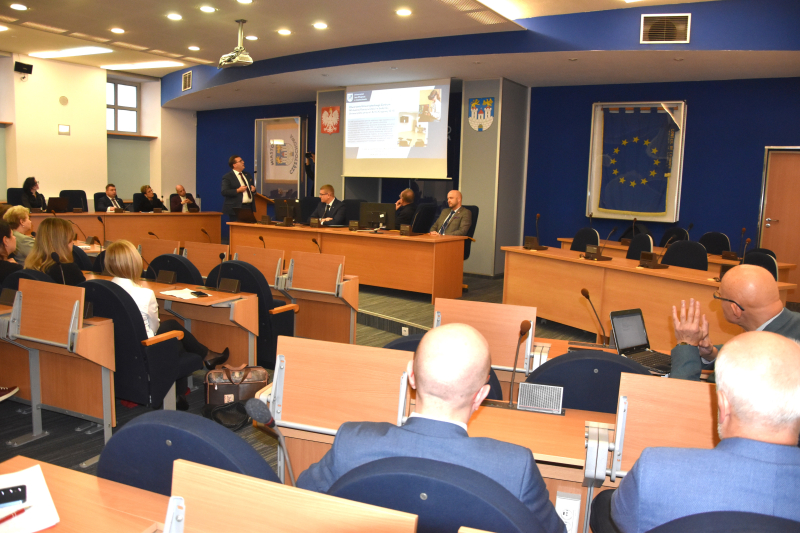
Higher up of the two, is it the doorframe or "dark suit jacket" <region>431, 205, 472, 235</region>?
the doorframe

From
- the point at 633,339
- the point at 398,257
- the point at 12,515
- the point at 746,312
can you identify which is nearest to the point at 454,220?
the point at 398,257

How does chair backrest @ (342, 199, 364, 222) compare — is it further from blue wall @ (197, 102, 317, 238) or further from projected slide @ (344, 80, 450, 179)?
blue wall @ (197, 102, 317, 238)

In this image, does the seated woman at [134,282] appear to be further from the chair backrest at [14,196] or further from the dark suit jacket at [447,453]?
the chair backrest at [14,196]

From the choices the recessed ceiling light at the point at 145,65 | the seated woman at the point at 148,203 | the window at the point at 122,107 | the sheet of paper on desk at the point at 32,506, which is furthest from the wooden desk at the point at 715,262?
the window at the point at 122,107

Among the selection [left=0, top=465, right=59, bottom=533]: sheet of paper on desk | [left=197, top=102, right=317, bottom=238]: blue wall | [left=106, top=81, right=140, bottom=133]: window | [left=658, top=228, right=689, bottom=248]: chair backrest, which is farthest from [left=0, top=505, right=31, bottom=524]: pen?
[left=106, top=81, right=140, bottom=133]: window

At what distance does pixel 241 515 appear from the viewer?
106 cm

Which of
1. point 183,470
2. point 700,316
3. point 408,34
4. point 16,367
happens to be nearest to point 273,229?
point 408,34

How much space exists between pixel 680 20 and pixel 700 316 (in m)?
4.97

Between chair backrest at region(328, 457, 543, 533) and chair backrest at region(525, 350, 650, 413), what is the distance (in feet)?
4.11

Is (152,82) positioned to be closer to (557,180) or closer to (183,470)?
(557,180)

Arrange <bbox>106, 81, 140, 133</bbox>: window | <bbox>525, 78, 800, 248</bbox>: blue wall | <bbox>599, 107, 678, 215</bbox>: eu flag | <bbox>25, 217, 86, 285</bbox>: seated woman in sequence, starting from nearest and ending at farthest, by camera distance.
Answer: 1. <bbox>25, 217, 86, 285</bbox>: seated woman
2. <bbox>525, 78, 800, 248</bbox>: blue wall
3. <bbox>599, 107, 678, 215</bbox>: eu flag
4. <bbox>106, 81, 140, 133</bbox>: window

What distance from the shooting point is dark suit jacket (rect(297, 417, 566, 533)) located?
1.26m

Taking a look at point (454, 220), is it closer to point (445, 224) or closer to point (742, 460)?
point (445, 224)

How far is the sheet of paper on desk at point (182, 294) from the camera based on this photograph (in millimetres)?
3881
